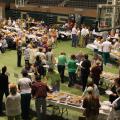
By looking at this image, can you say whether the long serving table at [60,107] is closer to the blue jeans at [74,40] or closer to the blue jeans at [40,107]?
the blue jeans at [40,107]

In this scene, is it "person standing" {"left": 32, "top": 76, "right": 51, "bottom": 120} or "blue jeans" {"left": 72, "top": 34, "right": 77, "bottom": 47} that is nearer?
"person standing" {"left": 32, "top": 76, "right": 51, "bottom": 120}

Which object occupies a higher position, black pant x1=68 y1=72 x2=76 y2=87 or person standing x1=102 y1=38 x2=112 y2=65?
person standing x1=102 y1=38 x2=112 y2=65

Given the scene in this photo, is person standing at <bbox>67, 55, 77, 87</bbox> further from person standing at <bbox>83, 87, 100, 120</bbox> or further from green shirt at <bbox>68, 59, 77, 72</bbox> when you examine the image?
person standing at <bbox>83, 87, 100, 120</bbox>

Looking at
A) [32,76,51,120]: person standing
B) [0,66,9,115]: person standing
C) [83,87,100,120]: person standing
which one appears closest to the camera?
[83,87,100,120]: person standing

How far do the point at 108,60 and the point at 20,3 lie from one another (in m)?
20.8

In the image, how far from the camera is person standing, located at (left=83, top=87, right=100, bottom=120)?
36.5 ft

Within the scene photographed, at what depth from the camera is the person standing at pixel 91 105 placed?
11.1 m

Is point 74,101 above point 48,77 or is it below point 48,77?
below

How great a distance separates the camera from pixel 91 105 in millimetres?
11172

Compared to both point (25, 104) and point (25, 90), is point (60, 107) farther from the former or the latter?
point (25, 90)

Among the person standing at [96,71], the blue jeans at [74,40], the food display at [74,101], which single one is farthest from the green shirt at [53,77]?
the blue jeans at [74,40]

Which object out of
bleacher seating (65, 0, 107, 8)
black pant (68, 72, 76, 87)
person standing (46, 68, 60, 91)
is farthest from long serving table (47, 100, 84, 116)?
bleacher seating (65, 0, 107, 8)

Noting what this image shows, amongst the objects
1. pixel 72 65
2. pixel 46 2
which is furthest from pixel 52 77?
pixel 46 2

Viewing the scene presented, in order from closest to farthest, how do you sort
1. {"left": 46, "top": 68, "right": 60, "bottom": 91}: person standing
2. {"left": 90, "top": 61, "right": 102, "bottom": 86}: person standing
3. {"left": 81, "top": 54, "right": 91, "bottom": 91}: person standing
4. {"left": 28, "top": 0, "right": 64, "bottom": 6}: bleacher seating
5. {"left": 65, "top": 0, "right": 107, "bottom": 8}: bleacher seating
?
{"left": 46, "top": 68, "right": 60, "bottom": 91}: person standing < {"left": 90, "top": 61, "right": 102, "bottom": 86}: person standing < {"left": 81, "top": 54, "right": 91, "bottom": 91}: person standing < {"left": 65, "top": 0, "right": 107, "bottom": 8}: bleacher seating < {"left": 28, "top": 0, "right": 64, "bottom": 6}: bleacher seating
